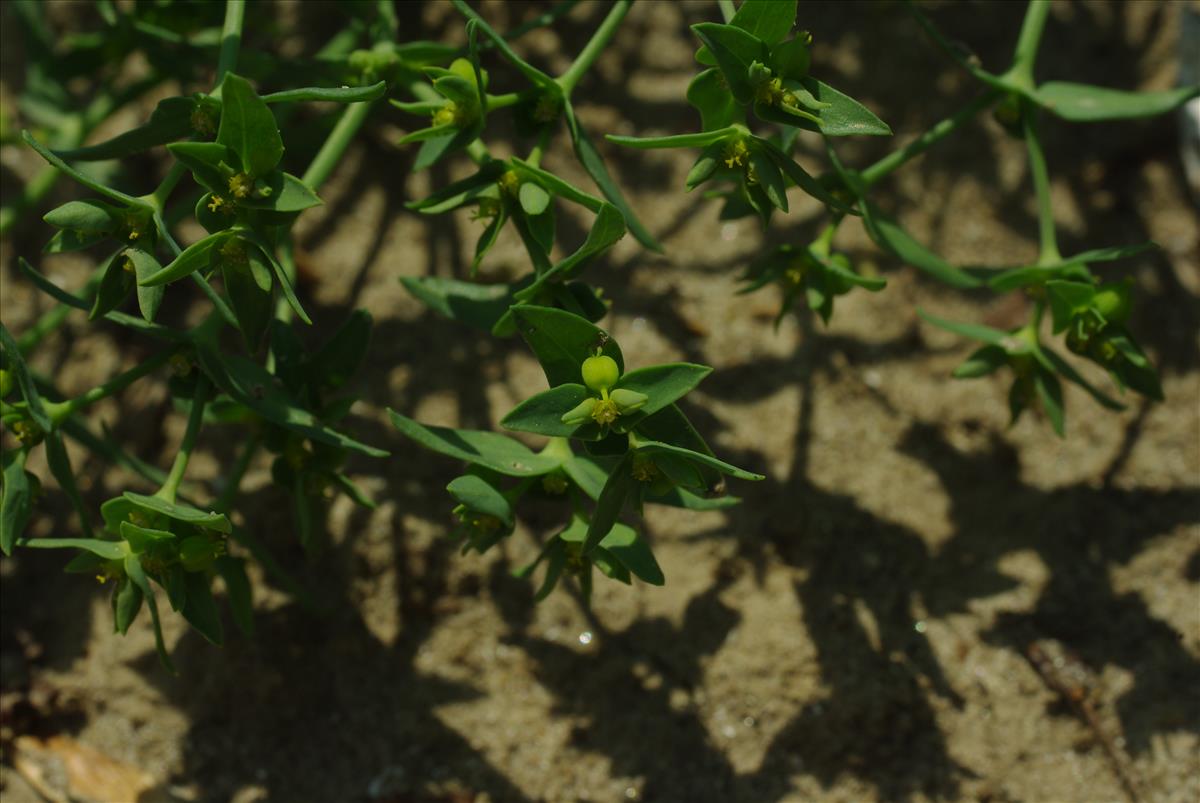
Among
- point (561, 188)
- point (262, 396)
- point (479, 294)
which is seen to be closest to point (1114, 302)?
point (561, 188)

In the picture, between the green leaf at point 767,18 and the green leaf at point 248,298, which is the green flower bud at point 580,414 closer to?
the green leaf at point 248,298

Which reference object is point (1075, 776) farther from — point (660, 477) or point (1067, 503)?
point (660, 477)

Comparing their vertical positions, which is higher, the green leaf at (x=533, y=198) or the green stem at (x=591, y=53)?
the green stem at (x=591, y=53)

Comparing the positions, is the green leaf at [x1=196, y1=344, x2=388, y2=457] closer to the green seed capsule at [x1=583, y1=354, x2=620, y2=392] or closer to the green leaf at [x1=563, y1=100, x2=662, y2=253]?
the green seed capsule at [x1=583, y1=354, x2=620, y2=392]

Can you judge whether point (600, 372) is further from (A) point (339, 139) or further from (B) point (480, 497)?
(A) point (339, 139)

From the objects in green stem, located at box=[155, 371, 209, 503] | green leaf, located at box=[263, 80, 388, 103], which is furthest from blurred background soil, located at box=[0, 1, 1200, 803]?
green leaf, located at box=[263, 80, 388, 103]

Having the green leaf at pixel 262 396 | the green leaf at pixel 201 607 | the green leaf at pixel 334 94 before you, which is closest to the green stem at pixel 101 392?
the green leaf at pixel 262 396

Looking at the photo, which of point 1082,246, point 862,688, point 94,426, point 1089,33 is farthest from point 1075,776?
point 94,426
